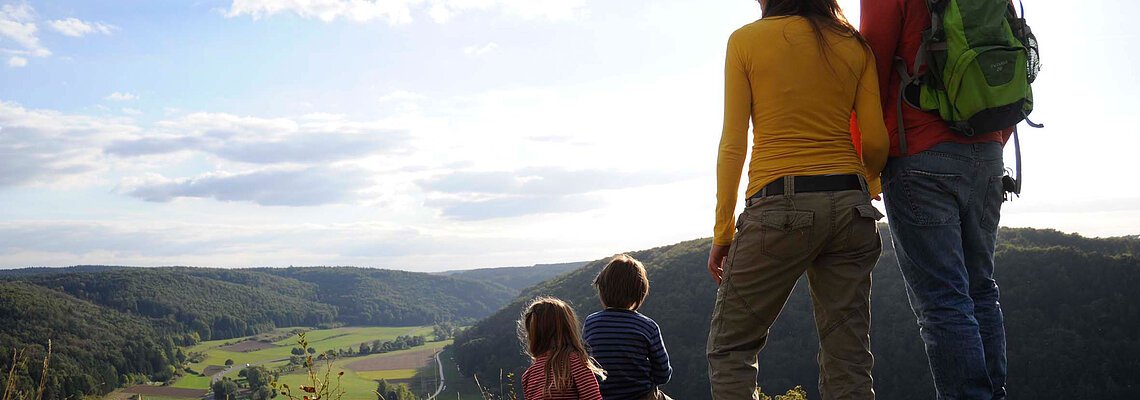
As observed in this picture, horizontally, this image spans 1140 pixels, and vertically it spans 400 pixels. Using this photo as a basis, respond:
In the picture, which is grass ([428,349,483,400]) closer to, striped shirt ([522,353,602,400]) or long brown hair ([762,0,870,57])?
striped shirt ([522,353,602,400])

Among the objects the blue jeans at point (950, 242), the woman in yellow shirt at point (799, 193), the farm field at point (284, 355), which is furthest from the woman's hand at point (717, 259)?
the farm field at point (284, 355)

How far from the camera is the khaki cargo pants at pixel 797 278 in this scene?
200 cm

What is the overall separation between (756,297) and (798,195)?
0.97ft

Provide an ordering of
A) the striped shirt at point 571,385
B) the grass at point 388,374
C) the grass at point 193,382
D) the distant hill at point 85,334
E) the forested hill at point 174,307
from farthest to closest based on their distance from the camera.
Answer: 1. the forested hill at point 174,307
2. the distant hill at point 85,334
3. the grass at point 388,374
4. the grass at point 193,382
5. the striped shirt at point 571,385

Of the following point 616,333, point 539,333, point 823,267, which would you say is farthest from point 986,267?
point 539,333

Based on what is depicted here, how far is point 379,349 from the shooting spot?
61.7m

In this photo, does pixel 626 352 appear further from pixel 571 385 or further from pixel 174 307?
pixel 174 307

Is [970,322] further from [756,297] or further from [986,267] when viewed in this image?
[756,297]

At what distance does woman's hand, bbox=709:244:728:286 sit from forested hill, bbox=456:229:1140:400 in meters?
34.3

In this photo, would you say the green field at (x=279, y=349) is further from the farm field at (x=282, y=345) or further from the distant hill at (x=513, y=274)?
the distant hill at (x=513, y=274)

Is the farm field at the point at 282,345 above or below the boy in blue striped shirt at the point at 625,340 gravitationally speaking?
below

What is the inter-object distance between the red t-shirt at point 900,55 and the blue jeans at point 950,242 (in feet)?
0.10

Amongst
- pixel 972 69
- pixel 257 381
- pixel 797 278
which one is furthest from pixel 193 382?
pixel 972 69

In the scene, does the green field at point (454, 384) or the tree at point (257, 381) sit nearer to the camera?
the tree at point (257, 381)
